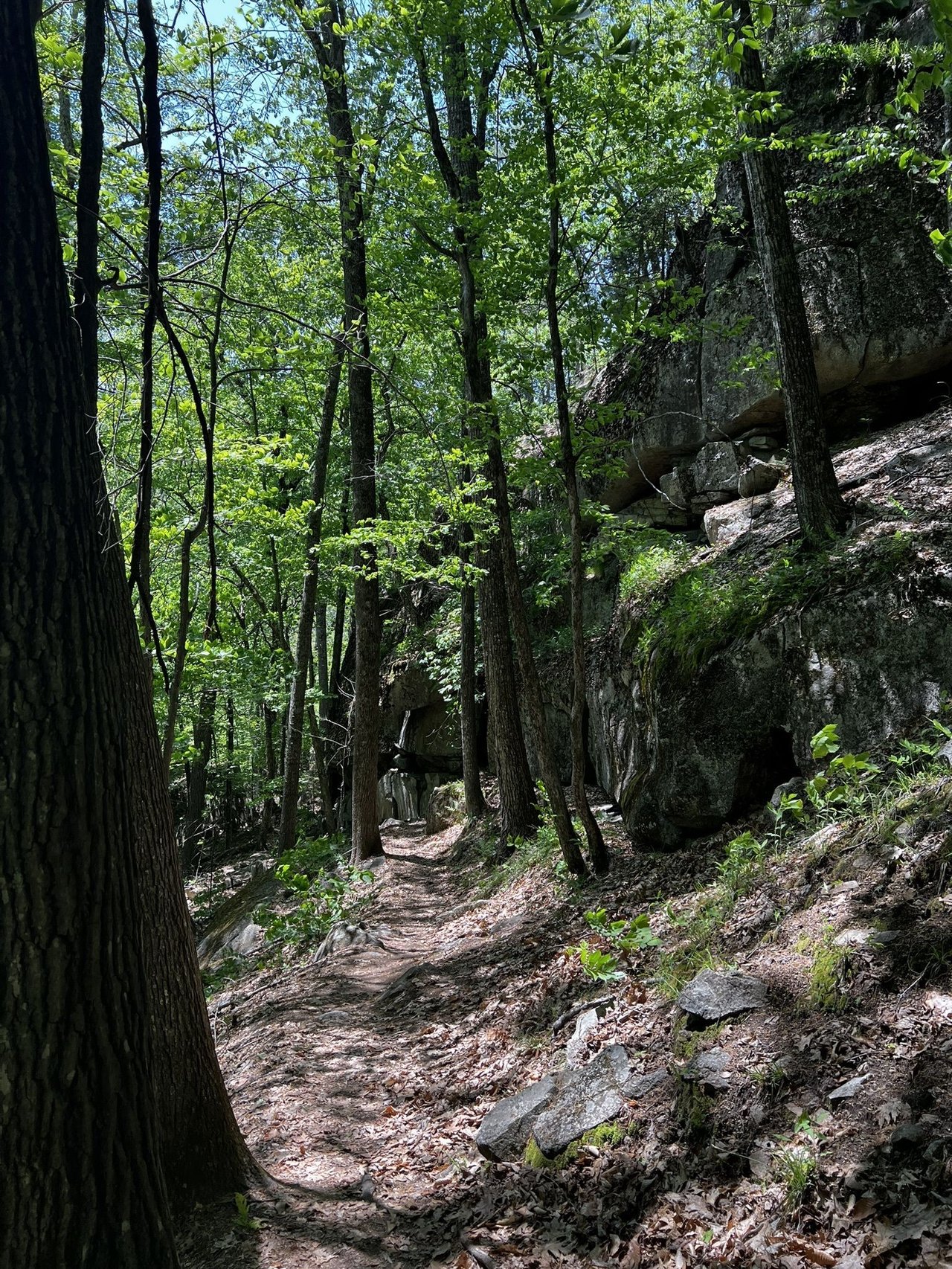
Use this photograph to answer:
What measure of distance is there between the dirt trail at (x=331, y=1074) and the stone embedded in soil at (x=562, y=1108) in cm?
56

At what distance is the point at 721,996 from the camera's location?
12.4 feet

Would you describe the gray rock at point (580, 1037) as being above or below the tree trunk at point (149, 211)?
below

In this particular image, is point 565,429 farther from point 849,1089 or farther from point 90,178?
point 849,1089

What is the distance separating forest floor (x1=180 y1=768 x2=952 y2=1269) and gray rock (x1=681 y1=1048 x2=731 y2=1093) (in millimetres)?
32

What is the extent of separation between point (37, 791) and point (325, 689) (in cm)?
2107

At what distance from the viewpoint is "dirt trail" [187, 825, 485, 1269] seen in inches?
141

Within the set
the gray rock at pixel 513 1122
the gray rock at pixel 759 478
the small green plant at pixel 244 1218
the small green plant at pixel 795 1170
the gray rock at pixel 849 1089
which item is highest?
the gray rock at pixel 759 478

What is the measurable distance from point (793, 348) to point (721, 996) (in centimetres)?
598

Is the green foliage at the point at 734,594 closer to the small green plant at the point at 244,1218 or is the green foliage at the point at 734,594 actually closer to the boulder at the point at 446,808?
the small green plant at the point at 244,1218

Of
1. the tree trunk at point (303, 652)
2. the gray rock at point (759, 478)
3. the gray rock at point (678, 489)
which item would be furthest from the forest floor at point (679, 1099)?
the tree trunk at point (303, 652)

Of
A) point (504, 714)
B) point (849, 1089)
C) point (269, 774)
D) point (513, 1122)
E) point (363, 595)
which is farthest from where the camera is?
point (269, 774)

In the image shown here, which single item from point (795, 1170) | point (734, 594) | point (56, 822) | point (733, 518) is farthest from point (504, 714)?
point (56, 822)

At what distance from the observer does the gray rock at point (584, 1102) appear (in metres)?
3.62

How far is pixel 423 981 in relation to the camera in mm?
6727
